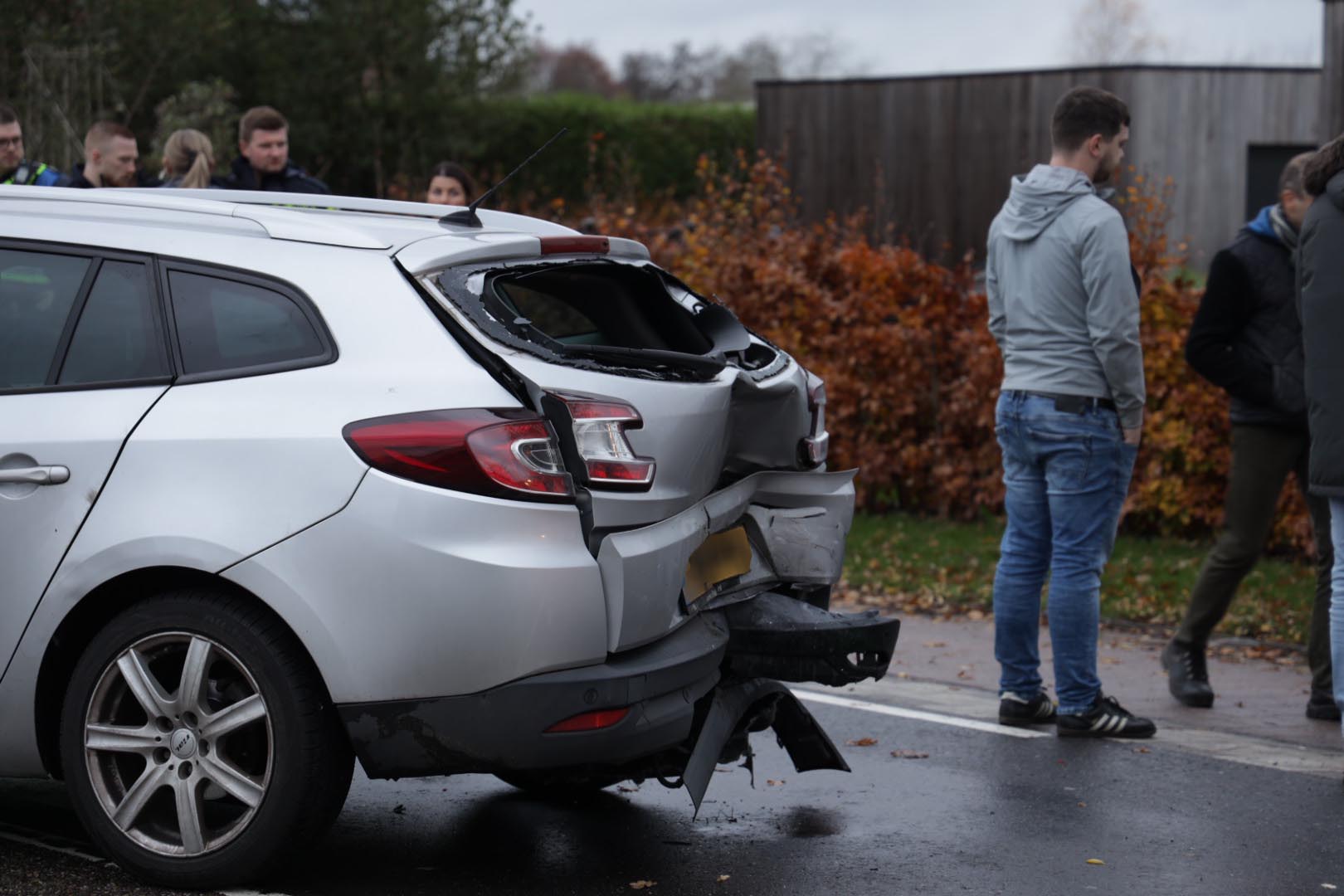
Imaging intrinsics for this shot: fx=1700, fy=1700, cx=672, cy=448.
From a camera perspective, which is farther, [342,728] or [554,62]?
[554,62]

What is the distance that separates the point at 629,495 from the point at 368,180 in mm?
24589

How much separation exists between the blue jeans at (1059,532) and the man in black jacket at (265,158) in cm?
403

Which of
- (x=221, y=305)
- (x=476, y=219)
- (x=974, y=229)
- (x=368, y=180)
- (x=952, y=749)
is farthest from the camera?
(x=368, y=180)

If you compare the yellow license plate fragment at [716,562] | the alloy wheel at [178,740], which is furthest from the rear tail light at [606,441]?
the alloy wheel at [178,740]

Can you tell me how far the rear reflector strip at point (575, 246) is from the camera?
4555 mm

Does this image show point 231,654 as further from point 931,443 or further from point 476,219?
point 931,443

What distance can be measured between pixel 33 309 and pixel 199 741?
125 cm

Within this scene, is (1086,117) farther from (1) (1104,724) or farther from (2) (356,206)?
(2) (356,206)

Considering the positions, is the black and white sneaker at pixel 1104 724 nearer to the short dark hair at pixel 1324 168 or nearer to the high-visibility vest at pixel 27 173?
the short dark hair at pixel 1324 168

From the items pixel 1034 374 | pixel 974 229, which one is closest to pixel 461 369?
pixel 1034 374

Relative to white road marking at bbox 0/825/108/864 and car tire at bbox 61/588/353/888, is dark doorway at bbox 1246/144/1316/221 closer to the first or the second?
white road marking at bbox 0/825/108/864

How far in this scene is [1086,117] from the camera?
19.7ft

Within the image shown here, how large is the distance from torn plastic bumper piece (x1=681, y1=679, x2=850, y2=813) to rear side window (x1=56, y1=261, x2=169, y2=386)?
1.68 metres

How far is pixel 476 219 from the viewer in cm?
462
